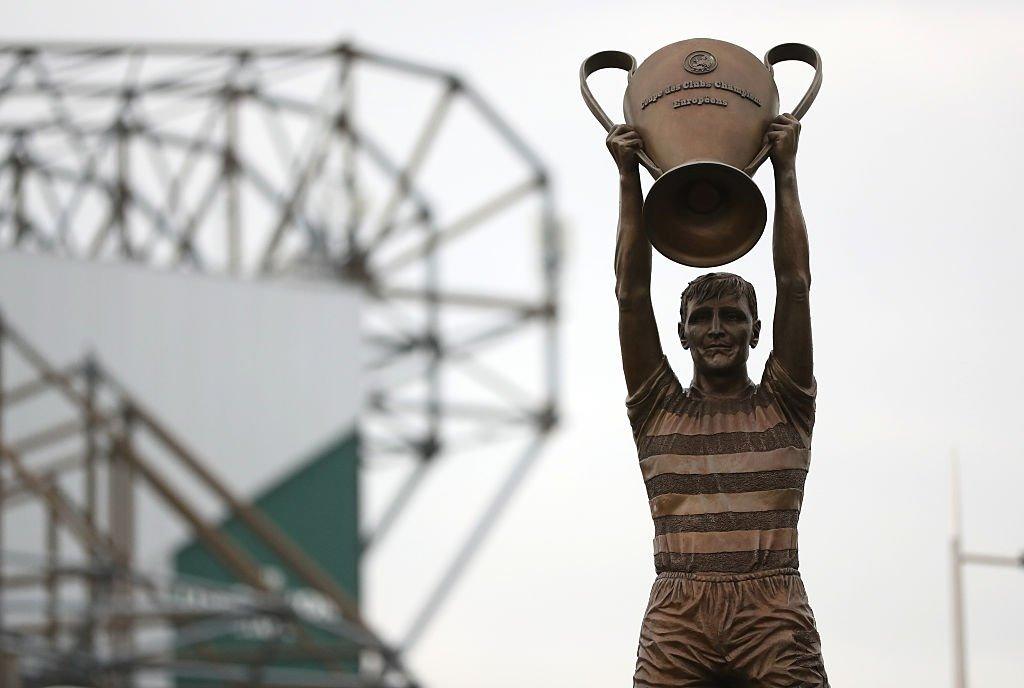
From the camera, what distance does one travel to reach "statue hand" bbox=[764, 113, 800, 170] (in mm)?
9477

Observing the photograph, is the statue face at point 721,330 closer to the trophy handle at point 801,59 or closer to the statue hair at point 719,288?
the statue hair at point 719,288

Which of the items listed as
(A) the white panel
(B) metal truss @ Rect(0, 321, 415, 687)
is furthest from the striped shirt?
(A) the white panel

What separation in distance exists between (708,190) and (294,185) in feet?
93.6

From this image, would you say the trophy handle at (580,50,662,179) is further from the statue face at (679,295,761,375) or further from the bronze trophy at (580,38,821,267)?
the statue face at (679,295,761,375)

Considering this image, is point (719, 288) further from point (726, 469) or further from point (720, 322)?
point (726, 469)

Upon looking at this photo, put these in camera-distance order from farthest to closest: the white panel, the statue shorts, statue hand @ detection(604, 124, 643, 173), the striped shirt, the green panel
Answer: the green panel
the white panel
statue hand @ detection(604, 124, 643, 173)
the striped shirt
the statue shorts

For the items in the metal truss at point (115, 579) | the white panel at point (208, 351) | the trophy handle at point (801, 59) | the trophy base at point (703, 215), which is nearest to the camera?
the trophy base at point (703, 215)

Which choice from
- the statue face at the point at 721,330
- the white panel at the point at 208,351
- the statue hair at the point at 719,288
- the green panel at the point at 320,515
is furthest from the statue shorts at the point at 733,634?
the green panel at the point at 320,515

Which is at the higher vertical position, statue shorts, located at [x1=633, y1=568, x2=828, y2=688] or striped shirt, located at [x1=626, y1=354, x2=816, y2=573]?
striped shirt, located at [x1=626, y1=354, x2=816, y2=573]

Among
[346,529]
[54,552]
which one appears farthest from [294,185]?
[54,552]

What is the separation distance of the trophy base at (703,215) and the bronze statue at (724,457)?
0.23 ft

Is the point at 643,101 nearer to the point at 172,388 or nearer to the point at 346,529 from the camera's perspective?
the point at 172,388

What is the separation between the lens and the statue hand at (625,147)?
9586mm

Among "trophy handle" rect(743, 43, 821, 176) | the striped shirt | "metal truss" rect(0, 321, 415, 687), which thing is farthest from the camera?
"metal truss" rect(0, 321, 415, 687)
